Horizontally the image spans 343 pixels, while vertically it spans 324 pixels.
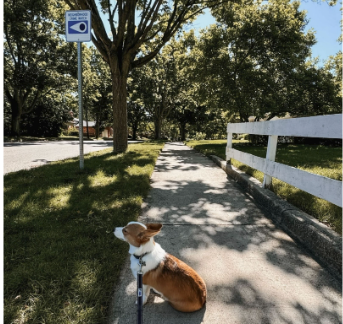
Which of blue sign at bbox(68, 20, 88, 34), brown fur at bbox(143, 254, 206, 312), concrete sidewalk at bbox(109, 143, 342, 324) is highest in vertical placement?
blue sign at bbox(68, 20, 88, 34)

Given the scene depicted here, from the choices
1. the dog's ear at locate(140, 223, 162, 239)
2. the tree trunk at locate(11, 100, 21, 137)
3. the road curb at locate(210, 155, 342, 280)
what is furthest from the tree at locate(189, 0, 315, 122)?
the tree trunk at locate(11, 100, 21, 137)

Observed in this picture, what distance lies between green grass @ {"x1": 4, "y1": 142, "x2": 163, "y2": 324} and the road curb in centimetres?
209

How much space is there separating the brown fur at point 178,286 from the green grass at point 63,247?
17.4 inches

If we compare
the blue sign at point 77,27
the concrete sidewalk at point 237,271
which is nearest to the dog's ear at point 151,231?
the concrete sidewalk at point 237,271

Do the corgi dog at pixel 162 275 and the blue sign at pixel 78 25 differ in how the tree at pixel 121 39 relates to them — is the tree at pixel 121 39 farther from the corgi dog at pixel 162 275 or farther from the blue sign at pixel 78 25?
the corgi dog at pixel 162 275

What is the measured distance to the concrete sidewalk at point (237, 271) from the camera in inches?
73.1

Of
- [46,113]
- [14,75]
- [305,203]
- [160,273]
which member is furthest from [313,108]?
[46,113]

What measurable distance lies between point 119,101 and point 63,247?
8272mm

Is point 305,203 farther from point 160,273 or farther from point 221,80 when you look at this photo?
point 221,80

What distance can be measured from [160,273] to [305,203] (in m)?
2.81

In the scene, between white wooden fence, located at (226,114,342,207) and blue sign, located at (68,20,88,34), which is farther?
blue sign, located at (68,20,88,34)

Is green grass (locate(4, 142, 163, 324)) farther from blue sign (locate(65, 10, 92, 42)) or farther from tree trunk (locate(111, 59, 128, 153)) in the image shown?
tree trunk (locate(111, 59, 128, 153))

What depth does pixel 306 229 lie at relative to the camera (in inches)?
113

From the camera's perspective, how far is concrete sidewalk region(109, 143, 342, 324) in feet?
6.09
